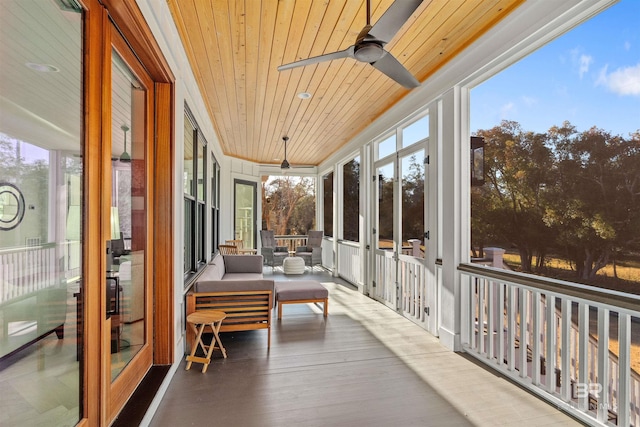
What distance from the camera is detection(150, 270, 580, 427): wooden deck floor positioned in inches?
78.4

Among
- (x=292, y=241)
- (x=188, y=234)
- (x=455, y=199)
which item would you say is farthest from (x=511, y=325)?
(x=292, y=241)

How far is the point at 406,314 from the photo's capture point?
13.5 feet

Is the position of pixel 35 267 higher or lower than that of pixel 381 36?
lower

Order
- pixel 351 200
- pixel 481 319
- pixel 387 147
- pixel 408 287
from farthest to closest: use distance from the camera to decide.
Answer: pixel 351 200
pixel 387 147
pixel 408 287
pixel 481 319

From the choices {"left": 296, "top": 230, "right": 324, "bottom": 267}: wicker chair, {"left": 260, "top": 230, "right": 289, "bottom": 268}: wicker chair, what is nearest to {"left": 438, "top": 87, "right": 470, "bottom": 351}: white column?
{"left": 296, "top": 230, "right": 324, "bottom": 267}: wicker chair

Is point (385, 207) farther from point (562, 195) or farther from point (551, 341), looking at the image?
point (551, 341)

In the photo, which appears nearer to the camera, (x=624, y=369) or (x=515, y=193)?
(x=624, y=369)

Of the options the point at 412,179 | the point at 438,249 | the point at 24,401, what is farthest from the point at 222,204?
the point at 24,401

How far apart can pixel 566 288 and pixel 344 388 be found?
1.62 m

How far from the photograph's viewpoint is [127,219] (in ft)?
6.54

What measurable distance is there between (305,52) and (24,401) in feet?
9.53

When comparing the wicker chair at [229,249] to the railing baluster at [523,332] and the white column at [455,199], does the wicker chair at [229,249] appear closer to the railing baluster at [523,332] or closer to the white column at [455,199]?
the white column at [455,199]

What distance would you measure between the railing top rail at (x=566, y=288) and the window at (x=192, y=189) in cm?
296

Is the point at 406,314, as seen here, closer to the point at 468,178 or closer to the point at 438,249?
the point at 438,249
